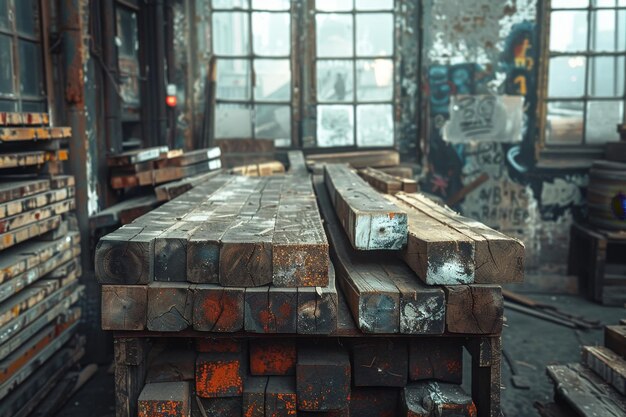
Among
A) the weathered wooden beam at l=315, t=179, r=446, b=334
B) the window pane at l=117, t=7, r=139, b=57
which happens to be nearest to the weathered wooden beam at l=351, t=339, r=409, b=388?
the weathered wooden beam at l=315, t=179, r=446, b=334

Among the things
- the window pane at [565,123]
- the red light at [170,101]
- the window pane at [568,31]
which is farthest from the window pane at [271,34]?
the window pane at [565,123]

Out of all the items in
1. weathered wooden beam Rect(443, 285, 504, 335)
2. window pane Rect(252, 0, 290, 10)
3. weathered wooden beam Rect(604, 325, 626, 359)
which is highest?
window pane Rect(252, 0, 290, 10)

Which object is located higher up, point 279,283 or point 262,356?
point 279,283

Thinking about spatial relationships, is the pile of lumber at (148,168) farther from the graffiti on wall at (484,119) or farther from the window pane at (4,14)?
the graffiti on wall at (484,119)

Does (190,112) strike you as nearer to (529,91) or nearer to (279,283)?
(529,91)

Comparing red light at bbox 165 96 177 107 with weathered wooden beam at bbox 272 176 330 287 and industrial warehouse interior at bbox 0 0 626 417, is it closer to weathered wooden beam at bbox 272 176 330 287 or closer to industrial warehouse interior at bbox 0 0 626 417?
industrial warehouse interior at bbox 0 0 626 417

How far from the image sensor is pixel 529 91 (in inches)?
286

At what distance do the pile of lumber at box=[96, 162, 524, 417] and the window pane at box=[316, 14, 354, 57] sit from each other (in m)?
5.13

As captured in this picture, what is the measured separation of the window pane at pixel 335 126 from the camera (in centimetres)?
747

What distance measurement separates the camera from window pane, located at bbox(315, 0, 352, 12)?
24.0 feet

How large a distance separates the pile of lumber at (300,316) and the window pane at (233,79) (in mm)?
5004

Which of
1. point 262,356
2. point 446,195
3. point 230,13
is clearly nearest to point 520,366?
point 446,195

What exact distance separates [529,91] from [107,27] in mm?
4721

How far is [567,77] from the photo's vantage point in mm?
7332
